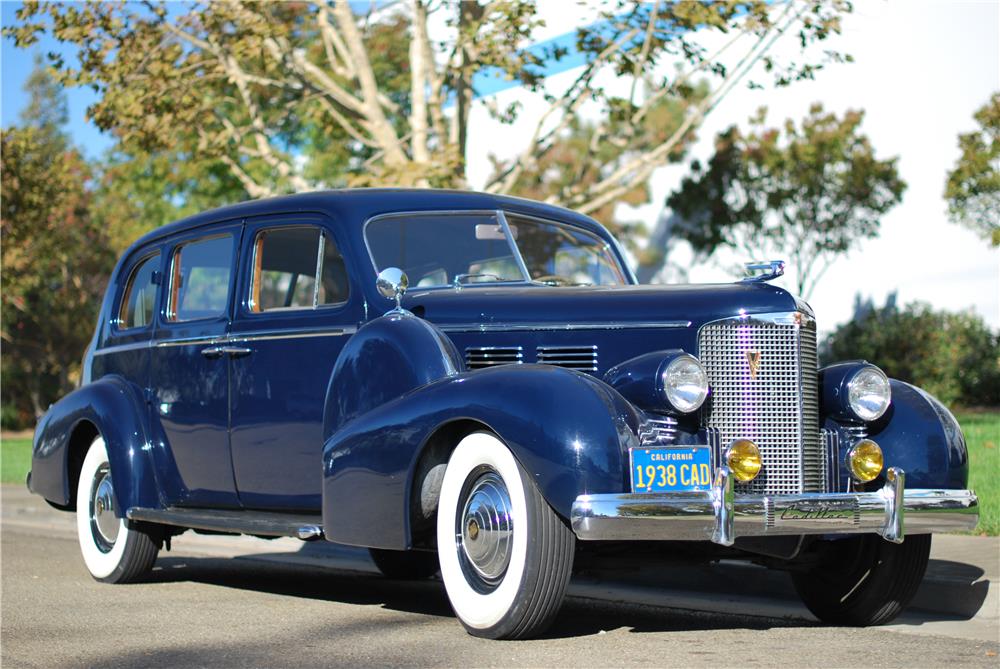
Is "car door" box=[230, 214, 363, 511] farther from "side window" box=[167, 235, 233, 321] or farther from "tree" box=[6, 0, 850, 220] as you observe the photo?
Result: "tree" box=[6, 0, 850, 220]

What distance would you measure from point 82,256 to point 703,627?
37281 millimetres

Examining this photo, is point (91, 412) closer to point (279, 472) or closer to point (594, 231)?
point (279, 472)

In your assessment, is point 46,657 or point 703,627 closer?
point 46,657

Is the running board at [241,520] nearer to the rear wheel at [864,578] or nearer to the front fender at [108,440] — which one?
the front fender at [108,440]

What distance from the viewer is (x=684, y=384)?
5.43m

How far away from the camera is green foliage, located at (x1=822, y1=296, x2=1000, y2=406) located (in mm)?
18812

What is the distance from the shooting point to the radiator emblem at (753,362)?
5684 mm

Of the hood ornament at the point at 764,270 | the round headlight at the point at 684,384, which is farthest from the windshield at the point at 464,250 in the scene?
the round headlight at the point at 684,384

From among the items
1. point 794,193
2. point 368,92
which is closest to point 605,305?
point 368,92

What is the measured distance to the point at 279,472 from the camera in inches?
269

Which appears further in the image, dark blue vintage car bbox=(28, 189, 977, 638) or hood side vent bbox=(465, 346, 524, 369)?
hood side vent bbox=(465, 346, 524, 369)

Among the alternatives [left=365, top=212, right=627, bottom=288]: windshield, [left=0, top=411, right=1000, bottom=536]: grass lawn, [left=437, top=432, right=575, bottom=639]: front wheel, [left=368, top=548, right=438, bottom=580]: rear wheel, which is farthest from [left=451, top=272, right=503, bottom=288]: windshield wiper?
[left=0, top=411, right=1000, bottom=536]: grass lawn

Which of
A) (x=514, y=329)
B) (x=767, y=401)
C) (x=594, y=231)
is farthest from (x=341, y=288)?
(x=767, y=401)

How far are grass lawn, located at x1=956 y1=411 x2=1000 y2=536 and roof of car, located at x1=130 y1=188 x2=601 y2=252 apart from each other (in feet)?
11.3
